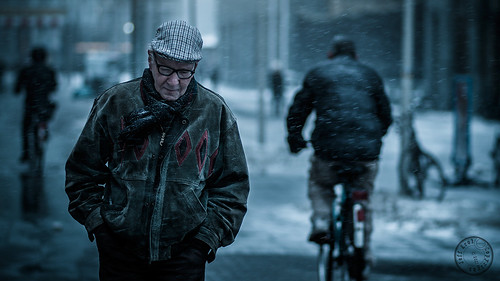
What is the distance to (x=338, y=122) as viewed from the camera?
184 inches

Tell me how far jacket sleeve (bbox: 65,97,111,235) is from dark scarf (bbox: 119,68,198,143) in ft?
0.49

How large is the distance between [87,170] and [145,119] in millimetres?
386

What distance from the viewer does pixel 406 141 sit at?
9.25m

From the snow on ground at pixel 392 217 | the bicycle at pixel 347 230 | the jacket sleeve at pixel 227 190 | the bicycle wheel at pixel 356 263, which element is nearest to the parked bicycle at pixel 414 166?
the snow on ground at pixel 392 217

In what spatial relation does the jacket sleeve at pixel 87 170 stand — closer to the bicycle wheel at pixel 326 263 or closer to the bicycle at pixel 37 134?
the bicycle wheel at pixel 326 263

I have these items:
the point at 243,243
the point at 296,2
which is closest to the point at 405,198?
the point at 243,243

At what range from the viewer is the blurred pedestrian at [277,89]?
2422 centimetres

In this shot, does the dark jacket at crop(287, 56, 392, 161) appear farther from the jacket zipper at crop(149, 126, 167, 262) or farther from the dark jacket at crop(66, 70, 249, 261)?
the jacket zipper at crop(149, 126, 167, 262)

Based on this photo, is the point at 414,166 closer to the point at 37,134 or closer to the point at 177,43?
the point at 37,134

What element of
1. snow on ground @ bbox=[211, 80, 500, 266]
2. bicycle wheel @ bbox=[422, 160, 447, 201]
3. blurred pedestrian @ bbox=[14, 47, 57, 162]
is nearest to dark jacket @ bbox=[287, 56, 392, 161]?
snow on ground @ bbox=[211, 80, 500, 266]

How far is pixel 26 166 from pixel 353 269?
840 cm

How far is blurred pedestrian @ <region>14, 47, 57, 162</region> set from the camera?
9.66 m

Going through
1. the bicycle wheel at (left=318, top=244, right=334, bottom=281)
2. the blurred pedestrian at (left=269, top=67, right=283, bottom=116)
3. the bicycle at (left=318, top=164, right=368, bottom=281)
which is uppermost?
the bicycle at (left=318, top=164, right=368, bottom=281)

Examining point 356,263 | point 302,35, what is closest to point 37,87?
point 356,263
